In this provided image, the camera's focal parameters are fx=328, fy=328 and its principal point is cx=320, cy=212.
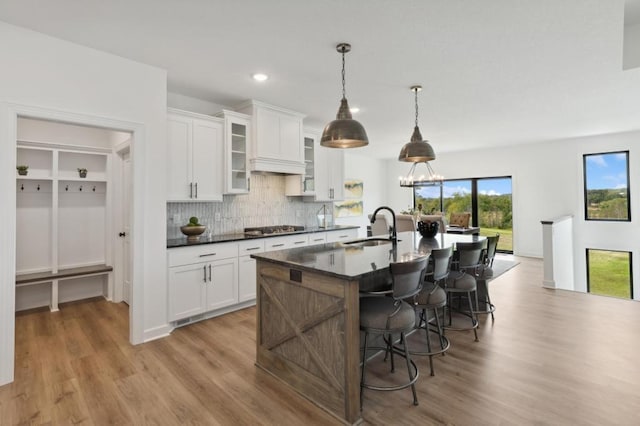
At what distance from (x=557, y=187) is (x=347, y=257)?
7298 mm

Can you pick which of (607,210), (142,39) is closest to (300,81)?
(142,39)

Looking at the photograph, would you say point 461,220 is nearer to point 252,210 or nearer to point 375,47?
point 252,210

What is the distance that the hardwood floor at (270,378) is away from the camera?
2.12 metres

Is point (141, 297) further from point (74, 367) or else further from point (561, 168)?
point (561, 168)

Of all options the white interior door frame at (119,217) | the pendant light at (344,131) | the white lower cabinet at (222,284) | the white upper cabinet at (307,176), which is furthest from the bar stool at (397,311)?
the white interior door frame at (119,217)

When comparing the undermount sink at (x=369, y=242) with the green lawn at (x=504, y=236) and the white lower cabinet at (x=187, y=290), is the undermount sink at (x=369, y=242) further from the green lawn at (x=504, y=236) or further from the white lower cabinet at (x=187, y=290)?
the green lawn at (x=504, y=236)

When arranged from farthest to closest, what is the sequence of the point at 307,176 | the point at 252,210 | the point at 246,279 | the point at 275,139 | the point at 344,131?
1. the point at 307,176
2. the point at 252,210
3. the point at 275,139
4. the point at 246,279
5. the point at 344,131

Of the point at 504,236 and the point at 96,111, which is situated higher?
the point at 96,111

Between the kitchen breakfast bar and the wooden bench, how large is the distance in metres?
2.99

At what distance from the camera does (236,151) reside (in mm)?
4465

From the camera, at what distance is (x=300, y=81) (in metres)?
3.81

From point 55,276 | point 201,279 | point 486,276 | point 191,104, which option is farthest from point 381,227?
point 55,276

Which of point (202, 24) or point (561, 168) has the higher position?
point (202, 24)

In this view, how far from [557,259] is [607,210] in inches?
116
